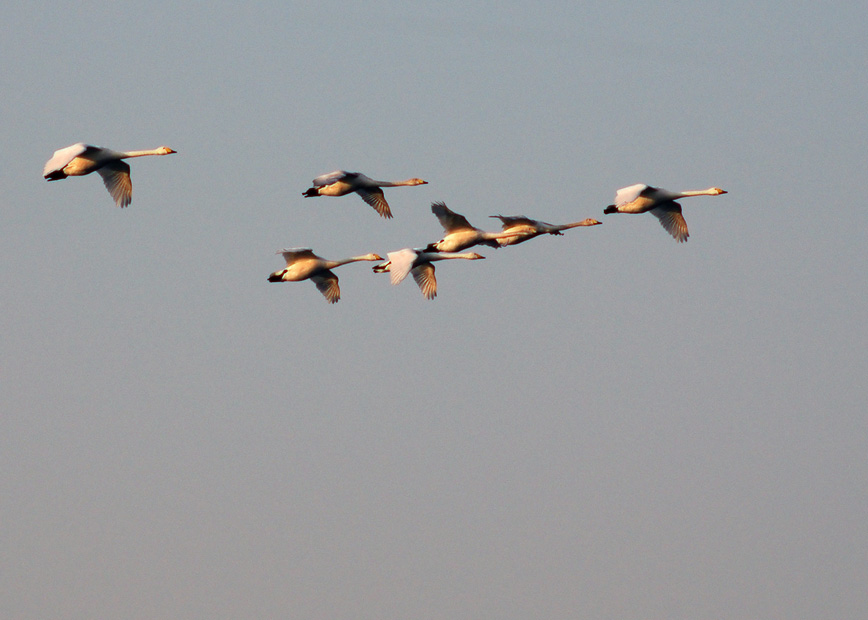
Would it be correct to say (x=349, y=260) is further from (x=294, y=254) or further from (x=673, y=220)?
(x=673, y=220)

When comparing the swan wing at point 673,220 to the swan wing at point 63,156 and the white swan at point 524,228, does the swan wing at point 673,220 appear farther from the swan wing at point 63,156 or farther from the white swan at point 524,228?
the swan wing at point 63,156

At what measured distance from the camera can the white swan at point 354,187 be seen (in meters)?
57.4

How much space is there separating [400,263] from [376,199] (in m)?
6.37

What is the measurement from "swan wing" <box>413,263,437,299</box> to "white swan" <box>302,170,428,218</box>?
217 centimetres

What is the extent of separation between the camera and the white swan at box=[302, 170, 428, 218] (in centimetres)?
5744

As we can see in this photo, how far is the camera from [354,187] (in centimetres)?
5866

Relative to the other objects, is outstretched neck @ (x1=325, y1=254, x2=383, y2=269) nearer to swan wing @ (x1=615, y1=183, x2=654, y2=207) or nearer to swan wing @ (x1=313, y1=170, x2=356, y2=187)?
swan wing @ (x1=313, y1=170, x2=356, y2=187)

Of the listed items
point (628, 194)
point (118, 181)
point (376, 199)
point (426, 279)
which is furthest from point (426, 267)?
point (118, 181)

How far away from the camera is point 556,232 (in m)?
59.6

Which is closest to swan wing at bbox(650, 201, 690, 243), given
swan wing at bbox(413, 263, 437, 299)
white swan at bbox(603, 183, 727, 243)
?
white swan at bbox(603, 183, 727, 243)

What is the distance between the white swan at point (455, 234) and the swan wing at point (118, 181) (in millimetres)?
9794

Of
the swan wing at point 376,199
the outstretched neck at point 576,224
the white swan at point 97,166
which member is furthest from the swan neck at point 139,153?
the outstretched neck at point 576,224

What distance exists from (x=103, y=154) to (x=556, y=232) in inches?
609

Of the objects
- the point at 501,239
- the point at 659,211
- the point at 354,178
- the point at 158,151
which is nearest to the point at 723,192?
the point at 659,211
